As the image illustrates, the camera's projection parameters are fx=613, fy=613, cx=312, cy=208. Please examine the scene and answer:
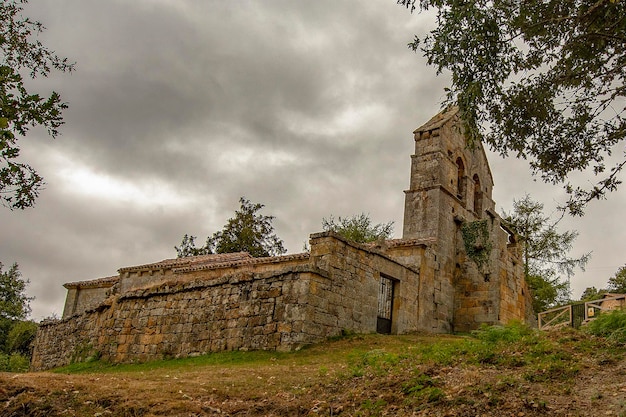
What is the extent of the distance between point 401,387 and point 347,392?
87cm

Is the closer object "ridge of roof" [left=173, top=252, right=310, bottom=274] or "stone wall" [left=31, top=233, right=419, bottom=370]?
"stone wall" [left=31, top=233, right=419, bottom=370]

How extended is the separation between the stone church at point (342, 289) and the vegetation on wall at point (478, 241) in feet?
0.13

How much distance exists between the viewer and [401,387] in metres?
8.98

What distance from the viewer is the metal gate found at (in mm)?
19953

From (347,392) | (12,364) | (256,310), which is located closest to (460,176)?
(256,310)

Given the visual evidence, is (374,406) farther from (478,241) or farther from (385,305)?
(478,241)

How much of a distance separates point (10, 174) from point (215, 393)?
15.8ft

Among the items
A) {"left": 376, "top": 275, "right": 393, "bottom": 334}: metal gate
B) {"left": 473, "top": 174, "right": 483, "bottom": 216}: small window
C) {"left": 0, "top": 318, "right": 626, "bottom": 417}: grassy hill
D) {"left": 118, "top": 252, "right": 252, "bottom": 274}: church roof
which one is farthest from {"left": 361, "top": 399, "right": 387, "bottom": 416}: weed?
{"left": 473, "top": 174, "right": 483, "bottom": 216}: small window

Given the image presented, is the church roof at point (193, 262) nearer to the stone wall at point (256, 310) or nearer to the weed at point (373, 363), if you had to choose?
the stone wall at point (256, 310)

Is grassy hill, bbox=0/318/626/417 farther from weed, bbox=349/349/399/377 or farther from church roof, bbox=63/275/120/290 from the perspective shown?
church roof, bbox=63/275/120/290

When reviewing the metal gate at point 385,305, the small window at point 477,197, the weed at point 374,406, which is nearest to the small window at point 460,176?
the small window at point 477,197

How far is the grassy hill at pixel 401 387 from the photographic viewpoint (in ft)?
26.0

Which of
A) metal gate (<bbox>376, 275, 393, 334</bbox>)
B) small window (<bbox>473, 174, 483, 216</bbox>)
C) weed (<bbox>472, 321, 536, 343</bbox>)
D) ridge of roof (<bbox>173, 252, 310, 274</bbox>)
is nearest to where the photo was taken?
weed (<bbox>472, 321, 536, 343</bbox>)

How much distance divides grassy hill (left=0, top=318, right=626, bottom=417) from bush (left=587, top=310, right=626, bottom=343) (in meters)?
0.12
